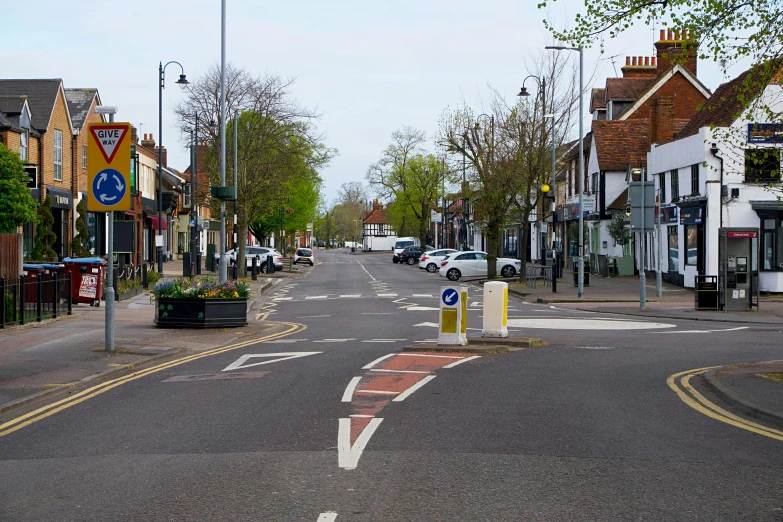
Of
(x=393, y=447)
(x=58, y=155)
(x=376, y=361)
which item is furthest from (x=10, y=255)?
(x=58, y=155)

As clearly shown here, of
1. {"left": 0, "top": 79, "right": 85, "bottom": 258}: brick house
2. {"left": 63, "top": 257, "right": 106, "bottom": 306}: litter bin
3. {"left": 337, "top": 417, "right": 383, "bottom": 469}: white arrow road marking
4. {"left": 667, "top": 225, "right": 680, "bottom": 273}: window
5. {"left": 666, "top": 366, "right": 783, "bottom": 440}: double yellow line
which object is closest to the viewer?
{"left": 337, "top": 417, "right": 383, "bottom": 469}: white arrow road marking

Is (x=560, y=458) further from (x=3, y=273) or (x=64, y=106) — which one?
(x=64, y=106)

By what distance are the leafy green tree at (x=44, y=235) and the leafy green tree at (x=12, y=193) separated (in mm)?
4432

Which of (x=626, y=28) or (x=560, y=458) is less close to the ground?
(x=626, y=28)

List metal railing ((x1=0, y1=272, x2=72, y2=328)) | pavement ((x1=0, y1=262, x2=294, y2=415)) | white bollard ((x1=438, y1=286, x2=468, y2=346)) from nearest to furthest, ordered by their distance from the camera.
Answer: pavement ((x1=0, y1=262, x2=294, y2=415)) → white bollard ((x1=438, y1=286, x2=468, y2=346)) → metal railing ((x1=0, y1=272, x2=72, y2=328))

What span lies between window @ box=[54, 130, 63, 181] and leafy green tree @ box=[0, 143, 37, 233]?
36.4 feet

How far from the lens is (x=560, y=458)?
24.8 feet

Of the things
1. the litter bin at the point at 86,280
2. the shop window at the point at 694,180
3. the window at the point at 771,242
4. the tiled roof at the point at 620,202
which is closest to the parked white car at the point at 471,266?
the tiled roof at the point at 620,202

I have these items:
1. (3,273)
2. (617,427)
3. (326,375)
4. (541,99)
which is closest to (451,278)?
(541,99)

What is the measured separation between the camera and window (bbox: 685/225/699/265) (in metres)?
34.8

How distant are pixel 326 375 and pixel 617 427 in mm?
4873

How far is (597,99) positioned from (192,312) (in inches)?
1769

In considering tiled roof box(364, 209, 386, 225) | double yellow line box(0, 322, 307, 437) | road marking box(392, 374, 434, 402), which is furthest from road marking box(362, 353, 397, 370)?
tiled roof box(364, 209, 386, 225)

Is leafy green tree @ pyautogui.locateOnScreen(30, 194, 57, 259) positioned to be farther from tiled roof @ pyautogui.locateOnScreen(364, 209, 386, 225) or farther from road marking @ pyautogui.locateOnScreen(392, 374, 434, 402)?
tiled roof @ pyautogui.locateOnScreen(364, 209, 386, 225)
